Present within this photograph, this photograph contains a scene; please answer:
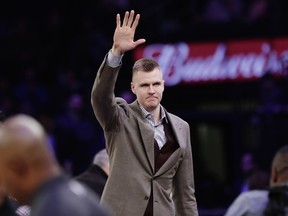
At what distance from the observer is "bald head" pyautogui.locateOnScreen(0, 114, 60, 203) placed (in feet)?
11.4

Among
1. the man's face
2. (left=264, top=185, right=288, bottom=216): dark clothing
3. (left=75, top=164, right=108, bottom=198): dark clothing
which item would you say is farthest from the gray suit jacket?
(left=75, top=164, right=108, bottom=198): dark clothing

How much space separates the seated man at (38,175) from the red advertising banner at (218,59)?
400 inches

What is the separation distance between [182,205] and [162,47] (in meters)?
7.03

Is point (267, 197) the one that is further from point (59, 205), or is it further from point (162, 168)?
point (59, 205)

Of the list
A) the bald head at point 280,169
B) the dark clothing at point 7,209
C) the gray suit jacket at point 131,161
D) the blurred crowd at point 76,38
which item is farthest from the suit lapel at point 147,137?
the blurred crowd at point 76,38

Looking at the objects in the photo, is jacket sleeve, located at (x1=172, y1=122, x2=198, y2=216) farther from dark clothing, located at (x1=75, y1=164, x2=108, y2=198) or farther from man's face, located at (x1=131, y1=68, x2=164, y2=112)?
dark clothing, located at (x1=75, y1=164, x2=108, y2=198)

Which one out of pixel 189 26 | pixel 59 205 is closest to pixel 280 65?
pixel 189 26

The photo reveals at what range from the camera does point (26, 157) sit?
11.4ft

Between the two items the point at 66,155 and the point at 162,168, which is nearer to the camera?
the point at 162,168

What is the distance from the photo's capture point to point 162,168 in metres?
6.57

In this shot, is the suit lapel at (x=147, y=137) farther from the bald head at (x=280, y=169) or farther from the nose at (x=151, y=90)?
the bald head at (x=280, y=169)

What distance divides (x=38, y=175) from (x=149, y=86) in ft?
10.1

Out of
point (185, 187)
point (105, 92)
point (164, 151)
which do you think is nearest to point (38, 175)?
point (105, 92)

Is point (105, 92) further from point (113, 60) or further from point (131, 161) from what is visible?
point (131, 161)
